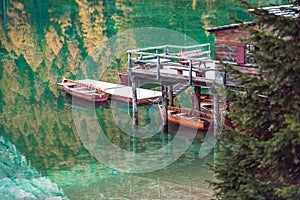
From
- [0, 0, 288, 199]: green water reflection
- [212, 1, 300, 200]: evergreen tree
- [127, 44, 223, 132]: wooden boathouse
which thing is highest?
[212, 1, 300, 200]: evergreen tree

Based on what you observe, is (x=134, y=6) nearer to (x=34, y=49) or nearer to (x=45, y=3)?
(x=45, y=3)

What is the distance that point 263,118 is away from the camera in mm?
12109

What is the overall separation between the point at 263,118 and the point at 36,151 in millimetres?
19453

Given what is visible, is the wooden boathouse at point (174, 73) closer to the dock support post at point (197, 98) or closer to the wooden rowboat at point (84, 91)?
the dock support post at point (197, 98)

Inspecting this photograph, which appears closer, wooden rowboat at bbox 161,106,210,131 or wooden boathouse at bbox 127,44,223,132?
wooden boathouse at bbox 127,44,223,132

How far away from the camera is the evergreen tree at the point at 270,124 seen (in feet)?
38.3

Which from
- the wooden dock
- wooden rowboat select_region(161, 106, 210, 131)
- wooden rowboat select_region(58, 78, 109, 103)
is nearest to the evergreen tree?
wooden rowboat select_region(161, 106, 210, 131)

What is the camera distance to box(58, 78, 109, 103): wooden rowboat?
39.9 metres

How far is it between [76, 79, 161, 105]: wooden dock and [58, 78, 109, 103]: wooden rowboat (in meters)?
0.59

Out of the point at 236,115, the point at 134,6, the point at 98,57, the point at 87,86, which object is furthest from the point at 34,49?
the point at 236,115

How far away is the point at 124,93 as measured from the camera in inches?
1602

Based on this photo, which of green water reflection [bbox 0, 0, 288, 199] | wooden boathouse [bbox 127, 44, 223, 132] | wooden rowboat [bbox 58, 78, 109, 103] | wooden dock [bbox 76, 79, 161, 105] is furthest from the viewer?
wooden rowboat [bbox 58, 78, 109, 103]

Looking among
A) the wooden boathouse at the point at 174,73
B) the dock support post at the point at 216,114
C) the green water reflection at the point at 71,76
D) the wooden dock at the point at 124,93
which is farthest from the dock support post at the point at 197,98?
the wooden dock at the point at 124,93

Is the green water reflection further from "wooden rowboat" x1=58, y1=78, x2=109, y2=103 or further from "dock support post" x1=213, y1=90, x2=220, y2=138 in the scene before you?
"dock support post" x1=213, y1=90, x2=220, y2=138
